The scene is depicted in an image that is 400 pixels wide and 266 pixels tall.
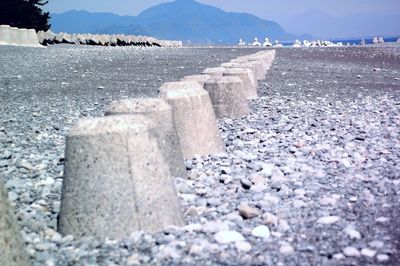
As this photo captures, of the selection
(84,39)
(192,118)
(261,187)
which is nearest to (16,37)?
(84,39)

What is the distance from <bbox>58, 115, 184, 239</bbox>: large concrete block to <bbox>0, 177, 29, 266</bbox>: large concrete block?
22.0 inches

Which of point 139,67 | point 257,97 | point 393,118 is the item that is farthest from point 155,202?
point 139,67

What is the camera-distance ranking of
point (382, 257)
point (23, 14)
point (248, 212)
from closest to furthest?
point (382, 257)
point (248, 212)
point (23, 14)

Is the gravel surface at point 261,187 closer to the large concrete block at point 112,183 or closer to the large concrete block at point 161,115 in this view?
the large concrete block at point 112,183

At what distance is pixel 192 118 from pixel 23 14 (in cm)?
3266

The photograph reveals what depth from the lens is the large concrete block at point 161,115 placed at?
4.24m

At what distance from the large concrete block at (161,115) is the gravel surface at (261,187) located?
21cm

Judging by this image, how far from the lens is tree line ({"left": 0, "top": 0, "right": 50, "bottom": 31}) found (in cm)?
3359

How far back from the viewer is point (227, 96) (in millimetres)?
7852

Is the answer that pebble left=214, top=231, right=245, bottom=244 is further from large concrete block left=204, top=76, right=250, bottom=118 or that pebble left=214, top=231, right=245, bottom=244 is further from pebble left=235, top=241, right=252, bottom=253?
large concrete block left=204, top=76, right=250, bottom=118

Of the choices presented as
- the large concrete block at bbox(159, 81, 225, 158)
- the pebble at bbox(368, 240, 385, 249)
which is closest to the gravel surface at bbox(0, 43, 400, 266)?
the pebble at bbox(368, 240, 385, 249)

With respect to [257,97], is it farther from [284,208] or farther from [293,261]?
[293,261]

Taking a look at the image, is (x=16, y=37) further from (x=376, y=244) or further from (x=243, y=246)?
(x=376, y=244)

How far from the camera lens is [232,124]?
7.50 metres
